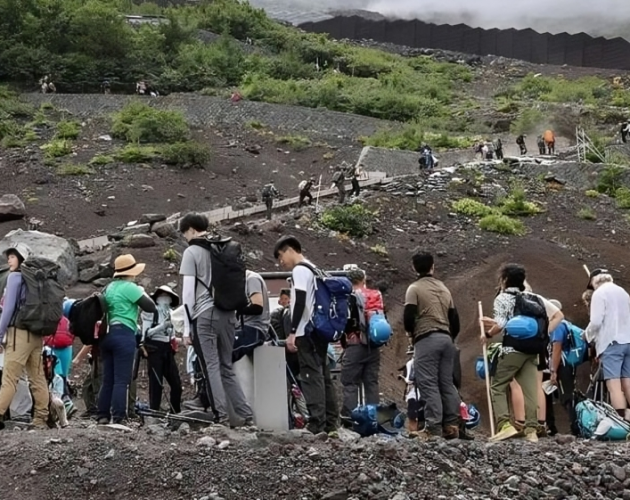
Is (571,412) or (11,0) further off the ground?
(11,0)

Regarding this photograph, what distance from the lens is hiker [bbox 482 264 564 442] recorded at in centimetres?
793

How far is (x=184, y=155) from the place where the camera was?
31.4m

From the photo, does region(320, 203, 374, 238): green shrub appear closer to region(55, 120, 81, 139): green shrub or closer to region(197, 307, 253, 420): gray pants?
region(55, 120, 81, 139): green shrub

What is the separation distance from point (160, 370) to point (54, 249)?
32.8ft

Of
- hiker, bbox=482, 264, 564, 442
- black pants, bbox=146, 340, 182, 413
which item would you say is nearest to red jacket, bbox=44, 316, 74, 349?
black pants, bbox=146, 340, 182, 413

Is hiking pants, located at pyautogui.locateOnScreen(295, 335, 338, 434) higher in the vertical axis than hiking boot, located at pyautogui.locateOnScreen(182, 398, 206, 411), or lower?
higher

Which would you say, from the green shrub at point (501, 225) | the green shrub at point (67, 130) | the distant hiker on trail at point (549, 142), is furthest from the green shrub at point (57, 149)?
the distant hiker on trail at point (549, 142)

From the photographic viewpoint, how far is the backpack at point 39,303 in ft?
25.6

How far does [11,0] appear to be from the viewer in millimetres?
51969

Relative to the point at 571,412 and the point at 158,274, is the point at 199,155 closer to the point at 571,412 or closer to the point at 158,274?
the point at 158,274

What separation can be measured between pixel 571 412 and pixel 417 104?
39123 millimetres

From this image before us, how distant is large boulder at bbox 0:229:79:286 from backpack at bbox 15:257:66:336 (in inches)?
407

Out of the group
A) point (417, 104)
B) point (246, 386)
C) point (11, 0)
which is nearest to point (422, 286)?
point (246, 386)

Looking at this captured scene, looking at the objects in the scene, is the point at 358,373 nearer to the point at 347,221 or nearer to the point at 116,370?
the point at 116,370
